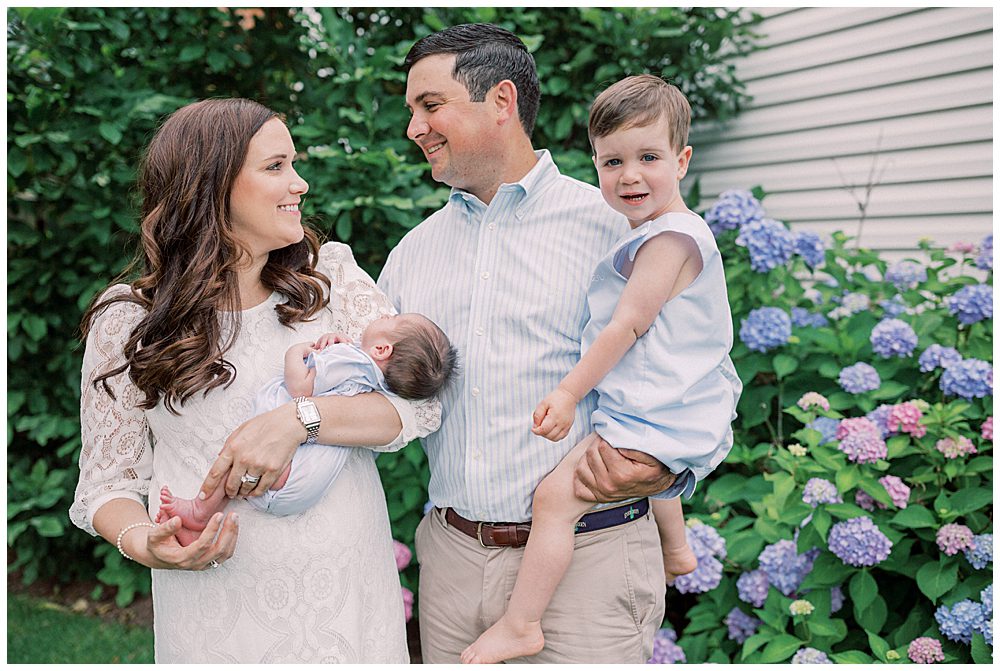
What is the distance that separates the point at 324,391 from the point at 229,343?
0.24 metres

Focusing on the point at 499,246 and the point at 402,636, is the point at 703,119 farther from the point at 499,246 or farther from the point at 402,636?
the point at 402,636

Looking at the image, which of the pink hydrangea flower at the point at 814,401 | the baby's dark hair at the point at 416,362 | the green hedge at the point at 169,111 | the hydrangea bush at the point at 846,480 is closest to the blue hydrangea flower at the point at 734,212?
the hydrangea bush at the point at 846,480

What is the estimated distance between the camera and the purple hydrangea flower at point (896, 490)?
104 inches

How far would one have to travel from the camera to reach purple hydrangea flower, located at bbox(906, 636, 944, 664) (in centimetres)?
249

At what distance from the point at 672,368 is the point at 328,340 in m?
0.78

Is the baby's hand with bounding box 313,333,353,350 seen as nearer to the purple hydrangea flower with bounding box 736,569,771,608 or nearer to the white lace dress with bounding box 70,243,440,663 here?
the white lace dress with bounding box 70,243,440,663

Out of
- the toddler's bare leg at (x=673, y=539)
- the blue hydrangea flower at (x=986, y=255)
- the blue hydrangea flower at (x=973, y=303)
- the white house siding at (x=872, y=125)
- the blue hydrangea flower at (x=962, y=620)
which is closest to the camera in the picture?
the toddler's bare leg at (x=673, y=539)

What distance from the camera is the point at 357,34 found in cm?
378

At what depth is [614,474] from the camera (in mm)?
1816

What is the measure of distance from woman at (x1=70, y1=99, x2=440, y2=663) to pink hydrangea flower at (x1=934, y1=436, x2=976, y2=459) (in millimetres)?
1805

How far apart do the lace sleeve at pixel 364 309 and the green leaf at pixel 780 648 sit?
1470 mm

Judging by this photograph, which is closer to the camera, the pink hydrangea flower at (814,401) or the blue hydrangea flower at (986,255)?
the pink hydrangea flower at (814,401)

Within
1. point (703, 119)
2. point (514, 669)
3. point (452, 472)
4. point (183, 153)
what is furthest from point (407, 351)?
point (703, 119)

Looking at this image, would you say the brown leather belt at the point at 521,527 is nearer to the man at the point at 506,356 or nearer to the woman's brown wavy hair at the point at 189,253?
the man at the point at 506,356
